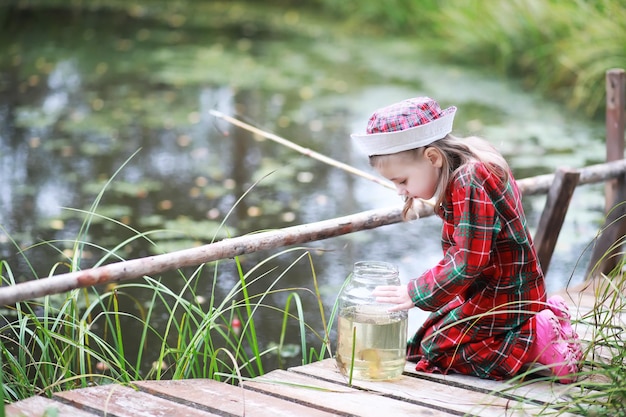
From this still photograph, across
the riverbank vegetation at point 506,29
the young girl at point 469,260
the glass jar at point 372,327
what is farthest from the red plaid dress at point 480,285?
the riverbank vegetation at point 506,29

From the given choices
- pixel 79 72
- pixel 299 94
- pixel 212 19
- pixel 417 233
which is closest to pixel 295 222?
pixel 417 233

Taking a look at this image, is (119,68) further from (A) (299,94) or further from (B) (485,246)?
(B) (485,246)

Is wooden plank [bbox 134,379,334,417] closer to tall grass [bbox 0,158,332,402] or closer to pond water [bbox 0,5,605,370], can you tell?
tall grass [bbox 0,158,332,402]

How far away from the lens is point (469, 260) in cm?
257

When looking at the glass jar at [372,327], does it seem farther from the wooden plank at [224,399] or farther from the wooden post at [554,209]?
the wooden post at [554,209]

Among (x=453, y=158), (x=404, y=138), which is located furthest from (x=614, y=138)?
(x=404, y=138)

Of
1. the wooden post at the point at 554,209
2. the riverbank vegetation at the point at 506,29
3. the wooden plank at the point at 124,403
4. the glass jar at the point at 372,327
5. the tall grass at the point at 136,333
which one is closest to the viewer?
the wooden plank at the point at 124,403

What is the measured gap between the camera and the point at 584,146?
743 centimetres

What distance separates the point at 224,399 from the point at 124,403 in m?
0.26

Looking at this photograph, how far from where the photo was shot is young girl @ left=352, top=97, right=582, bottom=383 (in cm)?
257

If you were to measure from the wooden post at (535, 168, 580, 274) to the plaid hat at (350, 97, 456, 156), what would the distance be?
1.33m

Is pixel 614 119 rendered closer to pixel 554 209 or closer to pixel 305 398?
pixel 554 209

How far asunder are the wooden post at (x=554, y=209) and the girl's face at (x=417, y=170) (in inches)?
51.6

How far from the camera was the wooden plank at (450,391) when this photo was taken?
8.12ft
